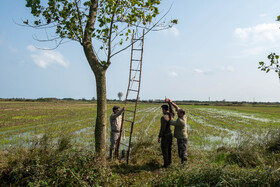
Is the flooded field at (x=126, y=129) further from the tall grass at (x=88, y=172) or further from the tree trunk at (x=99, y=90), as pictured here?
the tree trunk at (x=99, y=90)

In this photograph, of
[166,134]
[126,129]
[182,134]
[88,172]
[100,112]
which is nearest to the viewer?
[88,172]

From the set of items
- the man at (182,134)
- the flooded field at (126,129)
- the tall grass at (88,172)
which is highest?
the man at (182,134)

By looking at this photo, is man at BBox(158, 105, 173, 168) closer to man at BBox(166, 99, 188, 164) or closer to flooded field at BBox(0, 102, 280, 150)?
man at BBox(166, 99, 188, 164)

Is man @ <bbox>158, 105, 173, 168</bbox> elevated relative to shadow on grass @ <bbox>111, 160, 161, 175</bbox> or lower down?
elevated

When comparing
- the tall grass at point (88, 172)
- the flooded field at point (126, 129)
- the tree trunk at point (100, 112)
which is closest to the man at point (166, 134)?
the tall grass at point (88, 172)

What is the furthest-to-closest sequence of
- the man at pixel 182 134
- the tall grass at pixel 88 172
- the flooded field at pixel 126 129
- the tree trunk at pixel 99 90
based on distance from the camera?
the flooded field at pixel 126 129 → the man at pixel 182 134 → the tree trunk at pixel 99 90 → the tall grass at pixel 88 172

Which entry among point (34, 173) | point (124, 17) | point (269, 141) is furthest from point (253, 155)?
point (34, 173)

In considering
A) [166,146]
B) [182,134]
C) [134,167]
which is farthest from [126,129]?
[182,134]

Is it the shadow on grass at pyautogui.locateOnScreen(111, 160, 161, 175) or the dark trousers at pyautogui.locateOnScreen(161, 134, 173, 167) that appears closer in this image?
the shadow on grass at pyautogui.locateOnScreen(111, 160, 161, 175)

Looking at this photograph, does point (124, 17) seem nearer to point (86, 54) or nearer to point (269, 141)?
point (86, 54)

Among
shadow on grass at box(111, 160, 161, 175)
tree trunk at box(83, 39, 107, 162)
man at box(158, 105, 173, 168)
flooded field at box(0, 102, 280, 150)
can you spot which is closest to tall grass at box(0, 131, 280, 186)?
shadow on grass at box(111, 160, 161, 175)

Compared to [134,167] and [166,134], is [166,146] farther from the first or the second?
[134,167]

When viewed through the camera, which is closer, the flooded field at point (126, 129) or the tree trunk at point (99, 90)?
the tree trunk at point (99, 90)

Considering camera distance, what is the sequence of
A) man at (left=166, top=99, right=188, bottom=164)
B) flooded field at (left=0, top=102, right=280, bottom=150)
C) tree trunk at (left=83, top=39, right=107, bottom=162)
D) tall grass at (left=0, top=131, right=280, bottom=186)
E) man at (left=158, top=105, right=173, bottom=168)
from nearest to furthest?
tall grass at (left=0, top=131, right=280, bottom=186)
tree trunk at (left=83, top=39, right=107, bottom=162)
man at (left=166, top=99, right=188, bottom=164)
man at (left=158, top=105, right=173, bottom=168)
flooded field at (left=0, top=102, right=280, bottom=150)
